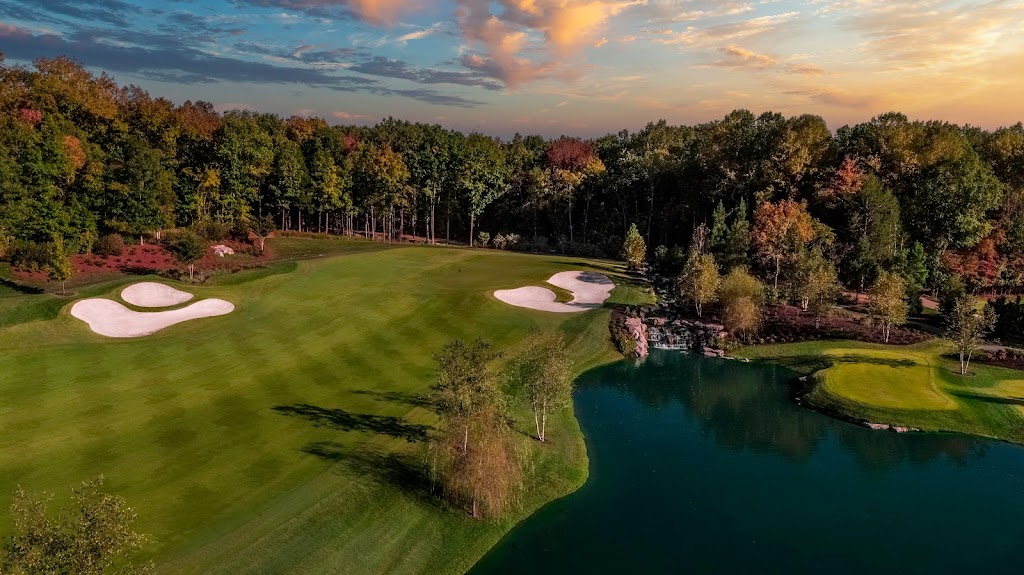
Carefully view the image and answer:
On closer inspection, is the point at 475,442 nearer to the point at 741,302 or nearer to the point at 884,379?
Answer: the point at 884,379

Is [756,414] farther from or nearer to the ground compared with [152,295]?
nearer to the ground

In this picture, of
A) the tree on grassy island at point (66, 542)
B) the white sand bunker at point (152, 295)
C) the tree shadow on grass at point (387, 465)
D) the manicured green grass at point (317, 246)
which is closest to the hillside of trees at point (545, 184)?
the manicured green grass at point (317, 246)

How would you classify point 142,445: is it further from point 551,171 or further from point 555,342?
point 551,171

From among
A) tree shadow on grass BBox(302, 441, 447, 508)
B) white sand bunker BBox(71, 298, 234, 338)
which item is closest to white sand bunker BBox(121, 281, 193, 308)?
white sand bunker BBox(71, 298, 234, 338)

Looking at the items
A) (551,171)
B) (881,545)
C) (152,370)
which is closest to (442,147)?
(551,171)

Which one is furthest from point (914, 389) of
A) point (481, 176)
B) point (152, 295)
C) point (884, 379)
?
point (481, 176)

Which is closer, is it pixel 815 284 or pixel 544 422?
pixel 544 422

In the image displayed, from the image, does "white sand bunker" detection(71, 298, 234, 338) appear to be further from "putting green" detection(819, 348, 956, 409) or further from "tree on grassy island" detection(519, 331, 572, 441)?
"putting green" detection(819, 348, 956, 409)
